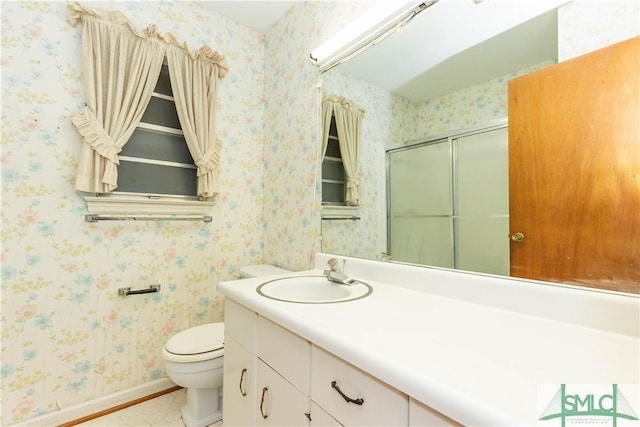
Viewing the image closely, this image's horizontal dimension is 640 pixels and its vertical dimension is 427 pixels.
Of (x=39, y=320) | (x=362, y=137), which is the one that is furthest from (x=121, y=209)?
(x=362, y=137)

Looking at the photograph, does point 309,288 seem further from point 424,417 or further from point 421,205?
point 424,417

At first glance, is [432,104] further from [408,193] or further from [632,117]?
[632,117]

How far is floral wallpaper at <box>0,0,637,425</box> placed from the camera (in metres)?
1.37

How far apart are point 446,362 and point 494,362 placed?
92mm

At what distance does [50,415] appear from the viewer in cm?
142

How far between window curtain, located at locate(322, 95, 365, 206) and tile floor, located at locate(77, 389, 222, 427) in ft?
4.70

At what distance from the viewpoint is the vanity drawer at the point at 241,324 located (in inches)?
40.1

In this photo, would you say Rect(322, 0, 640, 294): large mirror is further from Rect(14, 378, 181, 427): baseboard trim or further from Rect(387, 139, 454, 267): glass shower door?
Rect(14, 378, 181, 427): baseboard trim

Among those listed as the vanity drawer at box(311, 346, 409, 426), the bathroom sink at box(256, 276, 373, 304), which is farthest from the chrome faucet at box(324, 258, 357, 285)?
the vanity drawer at box(311, 346, 409, 426)

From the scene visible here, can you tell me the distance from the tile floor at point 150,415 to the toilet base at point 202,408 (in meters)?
0.04

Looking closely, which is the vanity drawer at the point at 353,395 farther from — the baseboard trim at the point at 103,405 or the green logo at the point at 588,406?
the baseboard trim at the point at 103,405

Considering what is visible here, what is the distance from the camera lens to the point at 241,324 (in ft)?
3.59

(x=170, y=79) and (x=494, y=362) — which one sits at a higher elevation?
(x=170, y=79)

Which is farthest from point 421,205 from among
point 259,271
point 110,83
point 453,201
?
point 110,83
